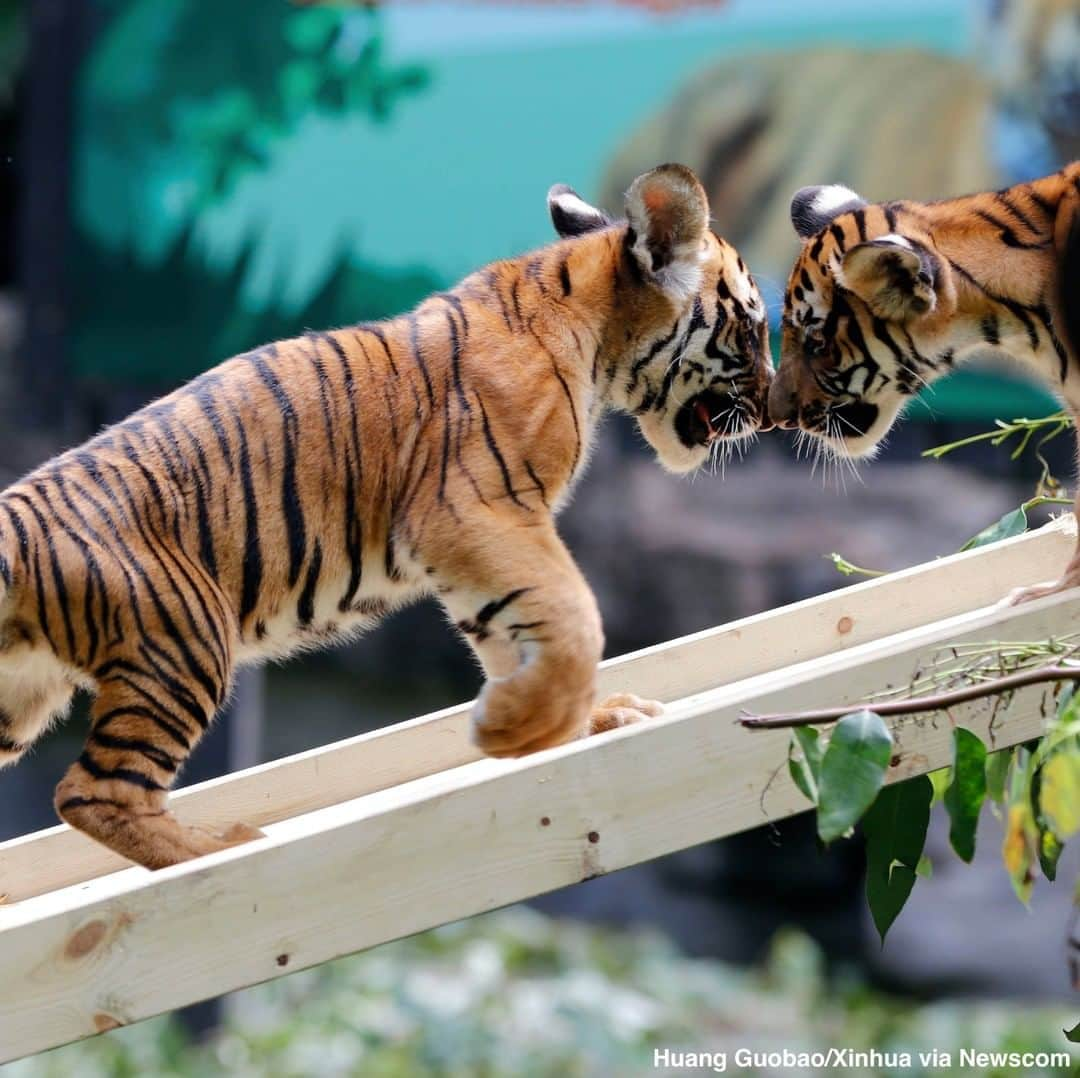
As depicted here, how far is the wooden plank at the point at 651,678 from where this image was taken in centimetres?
297

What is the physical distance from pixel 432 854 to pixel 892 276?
1577 mm

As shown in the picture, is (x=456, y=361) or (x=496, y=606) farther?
(x=456, y=361)

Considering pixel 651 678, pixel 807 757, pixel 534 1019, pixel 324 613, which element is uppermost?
pixel 807 757

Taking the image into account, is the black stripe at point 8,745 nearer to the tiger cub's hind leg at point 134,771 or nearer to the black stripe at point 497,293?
the tiger cub's hind leg at point 134,771

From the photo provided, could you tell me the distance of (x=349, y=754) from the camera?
3.12 metres

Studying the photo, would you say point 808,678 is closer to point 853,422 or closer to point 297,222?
point 853,422

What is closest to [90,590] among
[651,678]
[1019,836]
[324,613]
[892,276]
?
[324,613]

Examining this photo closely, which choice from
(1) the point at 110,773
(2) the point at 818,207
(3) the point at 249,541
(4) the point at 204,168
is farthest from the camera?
(4) the point at 204,168

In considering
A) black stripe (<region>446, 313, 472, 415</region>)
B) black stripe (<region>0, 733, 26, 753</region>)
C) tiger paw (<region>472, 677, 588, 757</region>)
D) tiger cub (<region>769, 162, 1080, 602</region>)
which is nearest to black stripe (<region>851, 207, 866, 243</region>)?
tiger cub (<region>769, 162, 1080, 602</region>)

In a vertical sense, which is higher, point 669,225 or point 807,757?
point 669,225

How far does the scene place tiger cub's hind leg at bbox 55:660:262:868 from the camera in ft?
8.70

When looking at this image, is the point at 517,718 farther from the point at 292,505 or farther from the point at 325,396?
the point at 325,396

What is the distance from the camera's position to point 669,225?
10.5 feet

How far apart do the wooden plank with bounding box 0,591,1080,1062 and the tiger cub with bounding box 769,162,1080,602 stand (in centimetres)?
80
